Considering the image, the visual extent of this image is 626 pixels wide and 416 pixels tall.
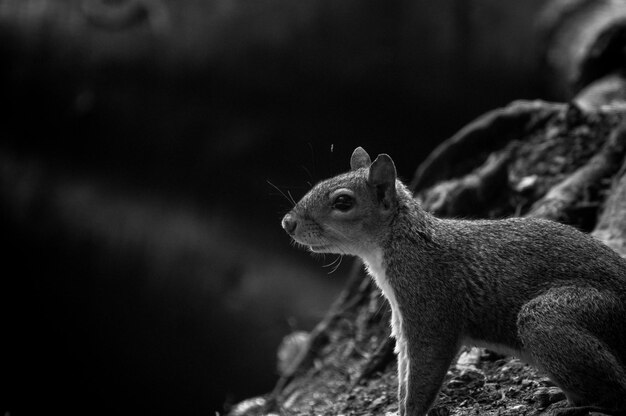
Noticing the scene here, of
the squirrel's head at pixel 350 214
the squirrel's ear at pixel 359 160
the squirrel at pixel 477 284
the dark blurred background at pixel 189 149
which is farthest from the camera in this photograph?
the dark blurred background at pixel 189 149

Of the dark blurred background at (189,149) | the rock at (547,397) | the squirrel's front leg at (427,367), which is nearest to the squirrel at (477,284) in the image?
the squirrel's front leg at (427,367)

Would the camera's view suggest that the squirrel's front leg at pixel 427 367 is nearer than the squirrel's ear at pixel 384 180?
Yes

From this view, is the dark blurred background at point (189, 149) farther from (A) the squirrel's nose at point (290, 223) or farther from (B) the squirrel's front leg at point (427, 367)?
(B) the squirrel's front leg at point (427, 367)

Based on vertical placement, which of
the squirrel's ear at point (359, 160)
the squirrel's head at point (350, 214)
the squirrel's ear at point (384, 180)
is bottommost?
the squirrel's head at point (350, 214)

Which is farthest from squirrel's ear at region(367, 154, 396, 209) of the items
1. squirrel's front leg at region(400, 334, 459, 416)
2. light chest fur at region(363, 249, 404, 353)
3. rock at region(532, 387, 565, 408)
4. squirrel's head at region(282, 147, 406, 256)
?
rock at region(532, 387, 565, 408)

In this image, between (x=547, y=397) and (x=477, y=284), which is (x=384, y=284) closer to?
(x=477, y=284)

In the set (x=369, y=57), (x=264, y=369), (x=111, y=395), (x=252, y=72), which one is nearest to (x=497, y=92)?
(x=369, y=57)

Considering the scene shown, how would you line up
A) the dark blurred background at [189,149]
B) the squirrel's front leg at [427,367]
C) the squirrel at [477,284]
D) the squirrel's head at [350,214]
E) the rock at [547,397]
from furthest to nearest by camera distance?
1. the dark blurred background at [189,149]
2. the squirrel's head at [350,214]
3. the rock at [547,397]
4. the squirrel's front leg at [427,367]
5. the squirrel at [477,284]
